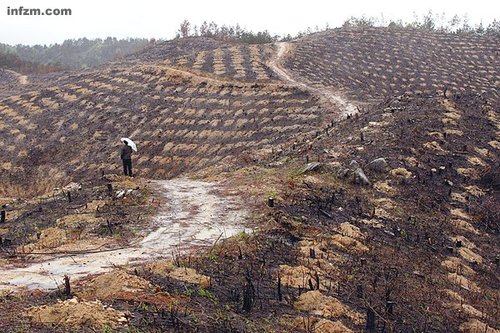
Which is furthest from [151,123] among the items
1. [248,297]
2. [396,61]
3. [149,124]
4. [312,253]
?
[396,61]

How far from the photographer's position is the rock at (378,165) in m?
15.9

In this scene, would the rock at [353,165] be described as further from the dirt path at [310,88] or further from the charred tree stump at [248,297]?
the dirt path at [310,88]

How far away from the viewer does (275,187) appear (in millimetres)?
14367

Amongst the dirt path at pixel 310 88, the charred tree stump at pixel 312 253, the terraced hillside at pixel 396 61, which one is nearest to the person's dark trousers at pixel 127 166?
the charred tree stump at pixel 312 253

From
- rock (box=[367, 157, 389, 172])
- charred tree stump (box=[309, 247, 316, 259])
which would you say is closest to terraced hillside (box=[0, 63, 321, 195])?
rock (box=[367, 157, 389, 172])

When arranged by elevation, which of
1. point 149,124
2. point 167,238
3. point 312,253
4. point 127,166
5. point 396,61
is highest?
point 396,61

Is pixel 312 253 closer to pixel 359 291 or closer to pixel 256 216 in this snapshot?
pixel 359 291

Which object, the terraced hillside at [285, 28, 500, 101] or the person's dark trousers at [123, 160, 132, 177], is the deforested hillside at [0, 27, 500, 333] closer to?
the person's dark trousers at [123, 160, 132, 177]

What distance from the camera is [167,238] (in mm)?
10969

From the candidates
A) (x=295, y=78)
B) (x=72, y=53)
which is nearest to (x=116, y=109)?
(x=295, y=78)

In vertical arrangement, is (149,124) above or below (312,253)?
above

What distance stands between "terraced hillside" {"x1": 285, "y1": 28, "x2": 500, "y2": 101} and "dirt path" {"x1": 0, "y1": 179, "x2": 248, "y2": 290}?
67.4ft

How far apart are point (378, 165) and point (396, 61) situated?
31319mm

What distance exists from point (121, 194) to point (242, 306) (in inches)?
287
